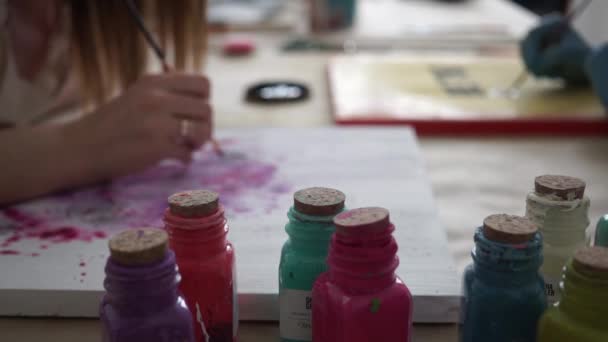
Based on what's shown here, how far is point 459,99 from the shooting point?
104 cm

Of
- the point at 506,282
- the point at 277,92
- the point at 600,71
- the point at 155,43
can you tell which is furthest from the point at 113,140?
the point at 600,71

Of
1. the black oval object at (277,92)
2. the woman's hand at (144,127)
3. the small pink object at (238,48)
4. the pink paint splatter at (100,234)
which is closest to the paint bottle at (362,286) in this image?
the pink paint splatter at (100,234)

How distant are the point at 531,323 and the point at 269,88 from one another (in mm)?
819

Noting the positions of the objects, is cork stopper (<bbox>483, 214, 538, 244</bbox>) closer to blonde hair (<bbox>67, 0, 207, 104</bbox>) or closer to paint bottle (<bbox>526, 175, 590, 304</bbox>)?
paint bottle (<bbox>526, 175, 590, 304</bbox>)

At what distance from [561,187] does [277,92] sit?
763 mm

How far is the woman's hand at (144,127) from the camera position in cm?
77

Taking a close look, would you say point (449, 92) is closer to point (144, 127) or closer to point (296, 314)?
point (144, 127)

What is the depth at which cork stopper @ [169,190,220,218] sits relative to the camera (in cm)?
41

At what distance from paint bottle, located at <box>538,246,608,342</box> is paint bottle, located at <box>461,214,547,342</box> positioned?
0.03 m

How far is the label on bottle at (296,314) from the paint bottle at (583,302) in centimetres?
16

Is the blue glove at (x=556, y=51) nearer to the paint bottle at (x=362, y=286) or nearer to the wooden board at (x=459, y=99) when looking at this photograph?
the wooden board at (x=459, y=99)

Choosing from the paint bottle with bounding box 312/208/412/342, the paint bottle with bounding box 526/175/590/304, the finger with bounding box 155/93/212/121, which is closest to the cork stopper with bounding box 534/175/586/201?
the paint bottle with bounding box 526/175/590/304

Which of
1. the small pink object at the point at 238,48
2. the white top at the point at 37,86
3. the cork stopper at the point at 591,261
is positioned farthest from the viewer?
the small pink object at the point at 238,48

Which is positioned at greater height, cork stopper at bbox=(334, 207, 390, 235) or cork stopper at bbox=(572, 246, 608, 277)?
cork stopper at bbox=(334, 207, 390, 235)
